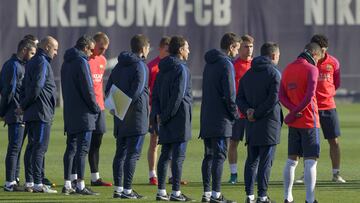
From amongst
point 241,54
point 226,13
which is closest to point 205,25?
point 226,13

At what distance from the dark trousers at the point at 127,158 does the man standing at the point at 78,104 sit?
1.69 ft

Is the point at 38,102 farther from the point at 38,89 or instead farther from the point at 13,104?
the point at 13,104

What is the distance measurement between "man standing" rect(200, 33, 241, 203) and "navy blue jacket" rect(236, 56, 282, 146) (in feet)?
0.76

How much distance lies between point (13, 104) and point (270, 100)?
12.4ft

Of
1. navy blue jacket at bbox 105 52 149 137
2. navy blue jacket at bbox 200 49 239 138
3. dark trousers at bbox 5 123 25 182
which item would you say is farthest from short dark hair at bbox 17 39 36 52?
navy blue jacket at bbox 200 49 239 138

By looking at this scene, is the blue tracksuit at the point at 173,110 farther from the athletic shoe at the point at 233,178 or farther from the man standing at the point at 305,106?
the athletic shoe at the point at 233,178

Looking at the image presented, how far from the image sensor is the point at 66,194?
16.6 meters

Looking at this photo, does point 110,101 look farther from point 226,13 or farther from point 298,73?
point 226,13

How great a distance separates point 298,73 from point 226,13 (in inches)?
1071

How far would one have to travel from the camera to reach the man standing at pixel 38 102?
16438 mm

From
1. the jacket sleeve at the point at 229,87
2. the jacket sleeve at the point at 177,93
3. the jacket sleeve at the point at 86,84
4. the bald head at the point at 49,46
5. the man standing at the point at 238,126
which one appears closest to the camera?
the jacket sleeve at the point at 229,87

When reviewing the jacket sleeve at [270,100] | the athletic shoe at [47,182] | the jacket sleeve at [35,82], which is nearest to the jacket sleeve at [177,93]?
the jacket sleeve at [270,100]

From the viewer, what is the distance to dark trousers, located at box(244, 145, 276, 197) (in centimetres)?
1531

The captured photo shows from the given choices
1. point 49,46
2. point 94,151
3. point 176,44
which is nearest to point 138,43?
point 176,44
